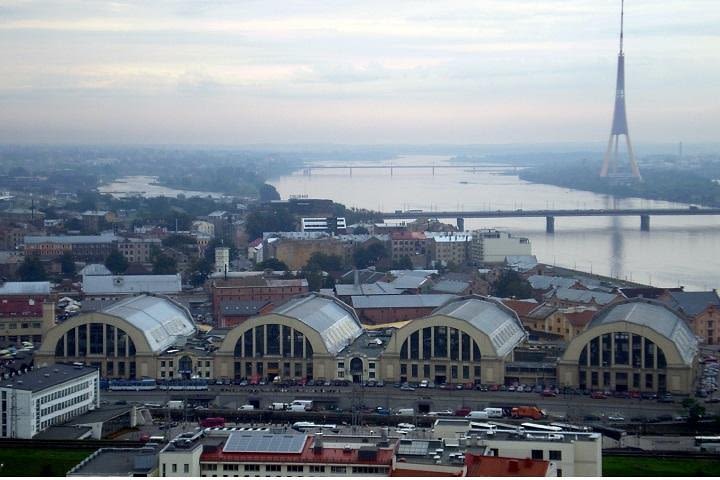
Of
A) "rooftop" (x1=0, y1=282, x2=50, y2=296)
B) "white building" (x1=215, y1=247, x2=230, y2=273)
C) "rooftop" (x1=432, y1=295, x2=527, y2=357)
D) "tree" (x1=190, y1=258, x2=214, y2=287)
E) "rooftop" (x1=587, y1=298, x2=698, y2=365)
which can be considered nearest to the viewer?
"rooftop" (x1=587, y1=298, x2=698, y2=365)

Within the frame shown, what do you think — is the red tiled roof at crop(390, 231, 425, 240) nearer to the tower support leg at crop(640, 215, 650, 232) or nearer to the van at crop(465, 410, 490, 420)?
the tower support leg at crop(640, 215, 650, 232)

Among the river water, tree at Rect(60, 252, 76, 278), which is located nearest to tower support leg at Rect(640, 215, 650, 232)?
the river water

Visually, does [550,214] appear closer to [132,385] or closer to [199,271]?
[199,271]

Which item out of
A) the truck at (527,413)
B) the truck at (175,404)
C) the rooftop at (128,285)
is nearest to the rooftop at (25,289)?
the rooftop at (128,285)

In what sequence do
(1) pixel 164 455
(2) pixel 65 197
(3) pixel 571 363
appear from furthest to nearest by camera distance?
(2) pixel 65 197, (3) pixel 571 363, (1) pixel 164 455

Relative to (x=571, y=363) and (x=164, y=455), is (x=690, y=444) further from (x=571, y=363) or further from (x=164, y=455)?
(x=164, y=455)

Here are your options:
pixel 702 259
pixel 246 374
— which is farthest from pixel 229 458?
pixel 702 259

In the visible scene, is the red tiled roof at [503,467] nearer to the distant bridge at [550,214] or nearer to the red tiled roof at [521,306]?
the red tiled roof at [521,306]
